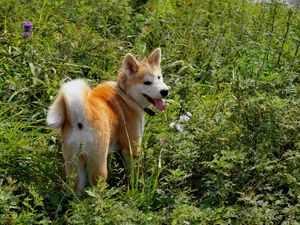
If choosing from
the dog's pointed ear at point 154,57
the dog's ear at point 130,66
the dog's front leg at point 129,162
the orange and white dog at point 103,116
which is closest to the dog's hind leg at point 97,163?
the orange and white dog at point 103,116

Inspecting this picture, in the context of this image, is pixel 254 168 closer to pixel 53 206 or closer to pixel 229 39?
pixel 53 206

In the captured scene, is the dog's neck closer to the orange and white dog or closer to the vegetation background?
the orange and white dog

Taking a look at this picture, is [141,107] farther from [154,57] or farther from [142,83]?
[154,57]

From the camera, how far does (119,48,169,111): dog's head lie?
5.12m

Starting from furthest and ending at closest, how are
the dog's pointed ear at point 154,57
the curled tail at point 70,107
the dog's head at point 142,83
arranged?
1. the dog's pointed ear at point 154,57
2. the dog's head at point 142,83
3. the curled tail at point 70,107

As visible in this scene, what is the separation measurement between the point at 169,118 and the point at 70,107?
1599 mm

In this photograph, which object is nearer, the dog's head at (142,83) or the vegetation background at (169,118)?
the vegetation background at (169,118)

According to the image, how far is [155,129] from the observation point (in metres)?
5.41

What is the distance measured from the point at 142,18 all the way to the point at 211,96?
158 centimetres

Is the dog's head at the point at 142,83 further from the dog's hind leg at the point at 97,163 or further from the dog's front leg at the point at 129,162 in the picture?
the dog's hind leg at the point at 97,163

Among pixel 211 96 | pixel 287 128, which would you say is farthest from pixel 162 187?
pixel 211 96

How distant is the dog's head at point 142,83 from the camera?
5117 mm

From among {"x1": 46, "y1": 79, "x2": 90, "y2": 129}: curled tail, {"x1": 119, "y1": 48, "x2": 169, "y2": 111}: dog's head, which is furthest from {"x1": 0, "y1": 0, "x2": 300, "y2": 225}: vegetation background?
{"x1": 46, "y1": 79, "x2": 90, "y2": 129}: curled tail

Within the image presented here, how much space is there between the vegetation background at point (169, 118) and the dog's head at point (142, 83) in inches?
12.1
